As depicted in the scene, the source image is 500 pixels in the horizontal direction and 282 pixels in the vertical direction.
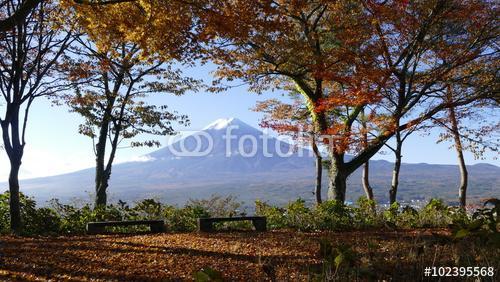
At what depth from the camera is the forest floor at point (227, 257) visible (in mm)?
4918

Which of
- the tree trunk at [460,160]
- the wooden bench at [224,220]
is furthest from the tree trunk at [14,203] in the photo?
the tree trunk at [460,160]

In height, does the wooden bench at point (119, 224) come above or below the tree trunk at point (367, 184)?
below

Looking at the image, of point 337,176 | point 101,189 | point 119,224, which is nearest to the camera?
point 119,224

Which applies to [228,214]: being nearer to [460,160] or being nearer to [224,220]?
[224,220]

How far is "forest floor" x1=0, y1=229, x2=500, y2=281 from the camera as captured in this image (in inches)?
194

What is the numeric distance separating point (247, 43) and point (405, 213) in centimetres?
754

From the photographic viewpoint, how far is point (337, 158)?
16.0 m

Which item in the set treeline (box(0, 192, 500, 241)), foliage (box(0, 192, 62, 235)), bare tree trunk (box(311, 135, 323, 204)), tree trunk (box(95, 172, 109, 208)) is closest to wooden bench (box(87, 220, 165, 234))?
treeline (box(0, 192, 500, 241))

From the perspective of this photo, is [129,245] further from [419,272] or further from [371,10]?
[371,10]

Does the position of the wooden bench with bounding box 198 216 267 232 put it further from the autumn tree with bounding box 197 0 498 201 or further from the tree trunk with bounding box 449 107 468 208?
the tree trunk with bounding box 449 107 468 208

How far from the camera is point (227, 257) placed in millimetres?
7395

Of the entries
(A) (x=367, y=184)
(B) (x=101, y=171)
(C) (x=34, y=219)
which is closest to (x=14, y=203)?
(C) (x=34, y=219)

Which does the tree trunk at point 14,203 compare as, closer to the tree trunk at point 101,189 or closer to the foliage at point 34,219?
the foliage at point 34,219

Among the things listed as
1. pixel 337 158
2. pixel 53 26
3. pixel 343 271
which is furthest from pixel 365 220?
pixel 53 26
